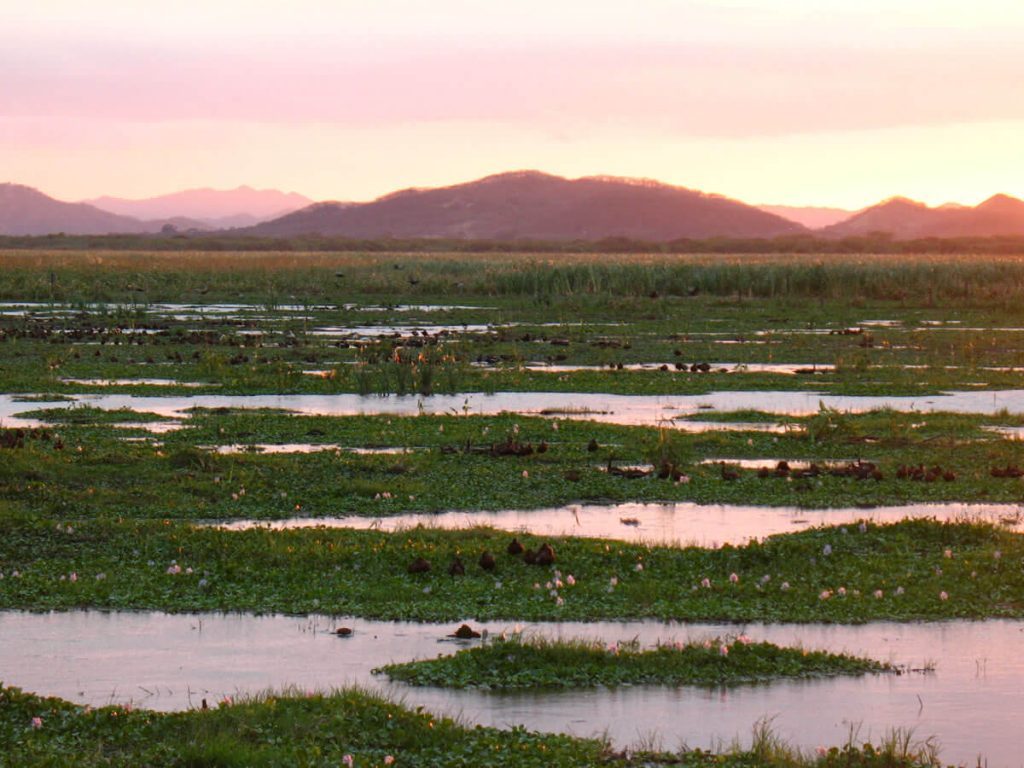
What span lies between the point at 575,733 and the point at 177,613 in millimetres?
4478

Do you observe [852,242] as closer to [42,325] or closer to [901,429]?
[42,325]

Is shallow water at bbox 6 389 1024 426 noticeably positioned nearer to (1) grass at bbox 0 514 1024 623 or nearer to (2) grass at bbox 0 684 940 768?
(1) grass at bbox 0 514 1024 623

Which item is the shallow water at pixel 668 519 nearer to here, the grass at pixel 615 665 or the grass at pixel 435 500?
the grass at pixel 435 500

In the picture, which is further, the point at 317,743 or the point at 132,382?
the point at 132,382

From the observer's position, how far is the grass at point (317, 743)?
796 centimetres

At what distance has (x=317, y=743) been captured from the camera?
27.2 ft

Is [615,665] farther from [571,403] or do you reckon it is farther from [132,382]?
[132,382]

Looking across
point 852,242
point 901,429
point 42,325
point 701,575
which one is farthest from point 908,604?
point 852,242

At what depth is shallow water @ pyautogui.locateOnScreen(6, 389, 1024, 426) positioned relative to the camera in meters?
24.0

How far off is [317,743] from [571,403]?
17.4m

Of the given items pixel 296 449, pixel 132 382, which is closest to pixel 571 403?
pixel 296 449

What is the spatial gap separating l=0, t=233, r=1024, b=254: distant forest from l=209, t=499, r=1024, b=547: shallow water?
13939 cm

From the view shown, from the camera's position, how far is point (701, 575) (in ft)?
41.4

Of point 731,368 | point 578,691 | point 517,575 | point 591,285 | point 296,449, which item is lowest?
point 578,691
